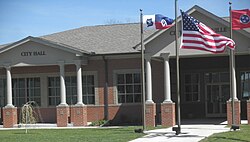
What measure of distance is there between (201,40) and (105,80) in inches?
418

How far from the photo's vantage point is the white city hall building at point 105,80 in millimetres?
27266

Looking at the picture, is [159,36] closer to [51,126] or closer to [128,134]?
[128,134]

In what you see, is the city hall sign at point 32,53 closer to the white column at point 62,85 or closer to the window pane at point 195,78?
the white column at point 62,85

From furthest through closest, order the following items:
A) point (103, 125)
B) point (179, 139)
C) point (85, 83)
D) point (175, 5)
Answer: point (85, 83) → point (103, 125) → point (175, 5) → point (179, 139)

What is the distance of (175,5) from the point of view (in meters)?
19.8

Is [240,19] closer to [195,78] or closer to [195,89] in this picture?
[195,78]

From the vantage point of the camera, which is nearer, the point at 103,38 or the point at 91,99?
the point at 91,99

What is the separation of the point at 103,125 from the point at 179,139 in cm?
992

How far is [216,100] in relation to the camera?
30.4 m

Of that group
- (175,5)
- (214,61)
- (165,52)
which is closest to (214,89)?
(214,61)

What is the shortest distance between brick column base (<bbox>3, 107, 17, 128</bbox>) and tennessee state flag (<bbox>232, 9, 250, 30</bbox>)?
13877 mm

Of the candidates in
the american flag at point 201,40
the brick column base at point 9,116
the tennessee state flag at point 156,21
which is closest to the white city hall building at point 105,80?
the brick column base at point 9,116

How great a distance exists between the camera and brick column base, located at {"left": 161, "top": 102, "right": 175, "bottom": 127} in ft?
81.1

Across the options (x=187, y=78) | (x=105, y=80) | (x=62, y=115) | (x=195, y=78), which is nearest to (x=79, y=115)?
(x=62, y=115)
